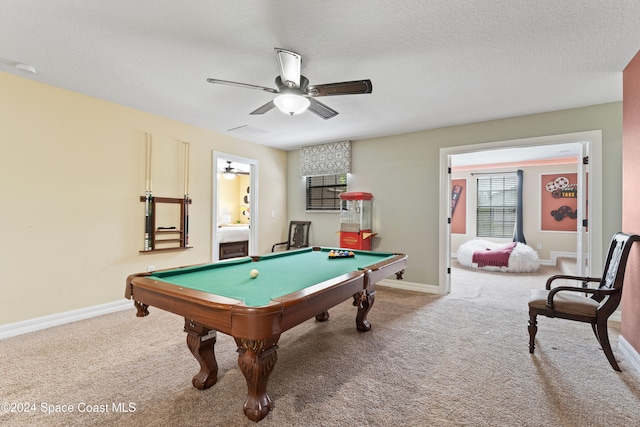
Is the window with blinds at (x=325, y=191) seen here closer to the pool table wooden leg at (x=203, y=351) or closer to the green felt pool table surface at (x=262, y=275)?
the green felt pool table surface at (x=262, y=275)

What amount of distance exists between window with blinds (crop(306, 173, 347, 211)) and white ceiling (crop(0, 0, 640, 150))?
2.03 metres

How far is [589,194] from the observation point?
3.21 meters

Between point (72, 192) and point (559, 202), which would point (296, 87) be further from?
point (559, 202)

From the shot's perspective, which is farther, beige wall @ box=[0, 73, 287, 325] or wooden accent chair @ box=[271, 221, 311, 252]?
wooden accent chair @ box=[271, 221, 311, 252]

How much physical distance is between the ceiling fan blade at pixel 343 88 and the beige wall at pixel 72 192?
255cm

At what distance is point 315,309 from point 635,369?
8.16ft

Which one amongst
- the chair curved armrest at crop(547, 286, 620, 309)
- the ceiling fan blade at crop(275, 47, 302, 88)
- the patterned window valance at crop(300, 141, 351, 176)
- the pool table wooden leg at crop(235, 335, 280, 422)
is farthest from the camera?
the patterned window valance at crop(300, 141, 351, 176)

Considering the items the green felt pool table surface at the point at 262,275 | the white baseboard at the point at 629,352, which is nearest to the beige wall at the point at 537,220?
the white baseboard at the point at 629,352

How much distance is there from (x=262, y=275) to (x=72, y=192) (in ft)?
8.17

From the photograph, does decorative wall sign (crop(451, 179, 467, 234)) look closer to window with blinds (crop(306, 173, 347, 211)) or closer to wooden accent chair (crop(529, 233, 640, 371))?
window with blinds (crop(306, 173, 347, 211))

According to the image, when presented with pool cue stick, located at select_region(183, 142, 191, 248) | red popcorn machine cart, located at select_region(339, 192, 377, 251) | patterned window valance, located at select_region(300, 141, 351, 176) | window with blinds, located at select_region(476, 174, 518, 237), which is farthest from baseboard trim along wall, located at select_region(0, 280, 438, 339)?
window with blinds, located at select_region(476, 174, 518, 237)

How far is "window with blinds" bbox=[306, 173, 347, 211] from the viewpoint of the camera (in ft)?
17.3

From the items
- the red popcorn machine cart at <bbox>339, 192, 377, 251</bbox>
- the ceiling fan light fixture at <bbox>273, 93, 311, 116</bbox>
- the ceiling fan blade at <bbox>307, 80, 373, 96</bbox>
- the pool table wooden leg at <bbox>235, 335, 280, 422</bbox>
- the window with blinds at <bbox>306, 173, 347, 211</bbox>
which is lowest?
the pool table wooden leg at <bbox>235, 335, 280, 422</bbox>

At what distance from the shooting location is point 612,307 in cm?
212
